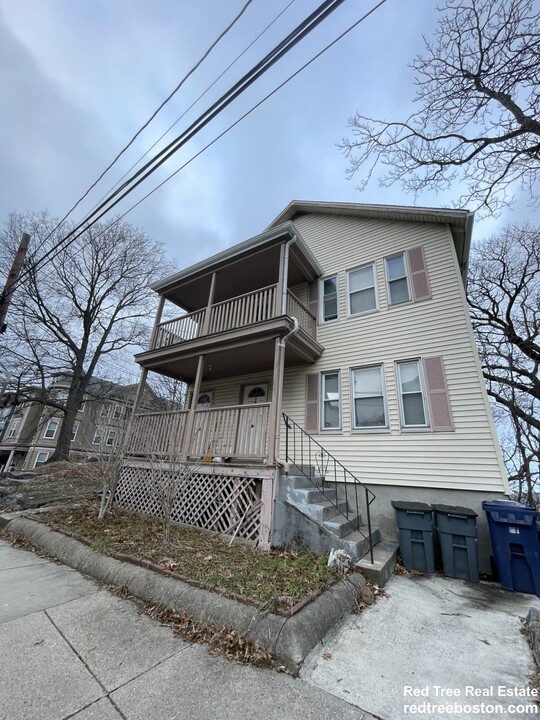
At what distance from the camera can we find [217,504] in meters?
6.32

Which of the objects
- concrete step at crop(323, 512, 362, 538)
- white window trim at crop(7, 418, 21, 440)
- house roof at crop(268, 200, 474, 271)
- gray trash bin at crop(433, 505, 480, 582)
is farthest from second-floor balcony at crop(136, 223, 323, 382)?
white window trim at crop(7, 418, 21, 440)

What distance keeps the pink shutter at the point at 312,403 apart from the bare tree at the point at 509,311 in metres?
10.8

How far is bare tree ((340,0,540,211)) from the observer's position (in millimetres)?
5254

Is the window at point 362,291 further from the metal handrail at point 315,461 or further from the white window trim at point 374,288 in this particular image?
the metal handrail at point 315,461

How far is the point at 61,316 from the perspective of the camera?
55.4ft

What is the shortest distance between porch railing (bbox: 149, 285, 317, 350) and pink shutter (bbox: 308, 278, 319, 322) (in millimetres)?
364

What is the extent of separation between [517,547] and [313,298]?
23.8 ft

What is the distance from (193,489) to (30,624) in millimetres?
3735

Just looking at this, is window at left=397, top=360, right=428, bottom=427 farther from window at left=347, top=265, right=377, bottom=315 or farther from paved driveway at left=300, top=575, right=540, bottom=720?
paved driveway at left=300, top=575, right=540, bottom=720

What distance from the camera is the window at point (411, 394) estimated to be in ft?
22.2

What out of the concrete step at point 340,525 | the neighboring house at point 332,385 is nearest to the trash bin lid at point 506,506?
the neighboring house at point 332,385

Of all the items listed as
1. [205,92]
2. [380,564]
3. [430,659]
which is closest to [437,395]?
[380,564]

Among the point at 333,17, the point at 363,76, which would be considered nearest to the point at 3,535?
the point at 333,17

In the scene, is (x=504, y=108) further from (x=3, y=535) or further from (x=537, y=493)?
(x=537, y=493)
